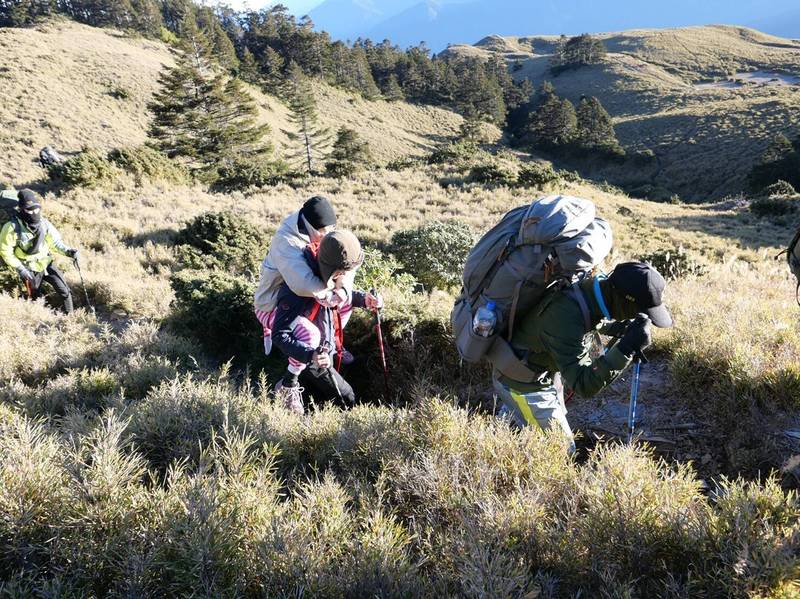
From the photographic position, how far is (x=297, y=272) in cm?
350

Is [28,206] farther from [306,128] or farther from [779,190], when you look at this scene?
[306,128]

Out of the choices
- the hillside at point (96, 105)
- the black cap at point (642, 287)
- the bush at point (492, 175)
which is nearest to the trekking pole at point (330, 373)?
the black cap at point (642, 287)

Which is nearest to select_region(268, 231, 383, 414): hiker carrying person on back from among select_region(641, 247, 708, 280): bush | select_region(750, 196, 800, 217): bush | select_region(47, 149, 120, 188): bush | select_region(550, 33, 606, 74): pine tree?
select_region(641, 247, 708, 280): bush

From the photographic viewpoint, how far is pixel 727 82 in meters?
62.0

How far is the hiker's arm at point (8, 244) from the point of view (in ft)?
20.2

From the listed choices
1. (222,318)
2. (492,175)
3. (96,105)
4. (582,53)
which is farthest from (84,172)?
(582,53)

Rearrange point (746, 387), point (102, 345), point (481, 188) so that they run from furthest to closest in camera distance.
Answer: point (481, 188), point (102, 345), point (746, 387)

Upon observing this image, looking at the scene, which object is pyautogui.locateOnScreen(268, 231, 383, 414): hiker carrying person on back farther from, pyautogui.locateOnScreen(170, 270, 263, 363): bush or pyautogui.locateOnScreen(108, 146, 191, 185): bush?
pyautogui.locateOnScreen(108, 146, 191, 185): bush

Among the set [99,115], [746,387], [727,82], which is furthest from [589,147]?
[746,387]

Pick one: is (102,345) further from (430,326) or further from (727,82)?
(727,82)

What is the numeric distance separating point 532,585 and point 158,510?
148 cm

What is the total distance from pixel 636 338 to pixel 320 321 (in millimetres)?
2405

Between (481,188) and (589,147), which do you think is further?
(589,147)

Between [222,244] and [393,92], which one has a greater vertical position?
[393,92]
